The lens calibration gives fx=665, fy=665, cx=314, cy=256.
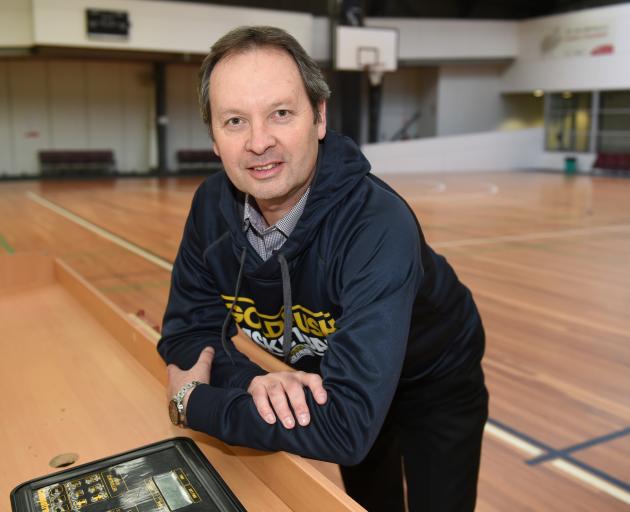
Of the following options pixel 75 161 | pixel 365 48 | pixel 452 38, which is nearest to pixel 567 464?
pixel 365 48

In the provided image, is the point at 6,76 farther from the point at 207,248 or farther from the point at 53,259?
the point at 207,248

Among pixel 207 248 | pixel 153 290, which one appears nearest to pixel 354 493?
pixel 207 248

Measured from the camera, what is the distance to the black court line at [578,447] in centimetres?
244

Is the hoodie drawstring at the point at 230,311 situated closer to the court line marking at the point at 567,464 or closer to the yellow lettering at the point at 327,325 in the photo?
the yellow lettering at the point at 327,325

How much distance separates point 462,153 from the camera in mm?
18750

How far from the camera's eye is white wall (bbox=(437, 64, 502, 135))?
1959 centimetres

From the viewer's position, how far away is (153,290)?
4926mm

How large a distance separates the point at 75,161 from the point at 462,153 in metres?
10.3

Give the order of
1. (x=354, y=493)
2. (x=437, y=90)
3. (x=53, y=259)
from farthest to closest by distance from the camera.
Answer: (x=437, y=90), (x=53, y=259), (x=354, y=493)

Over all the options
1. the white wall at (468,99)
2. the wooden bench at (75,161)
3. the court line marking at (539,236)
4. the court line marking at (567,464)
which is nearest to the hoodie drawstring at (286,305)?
the court line marking at (567,464)

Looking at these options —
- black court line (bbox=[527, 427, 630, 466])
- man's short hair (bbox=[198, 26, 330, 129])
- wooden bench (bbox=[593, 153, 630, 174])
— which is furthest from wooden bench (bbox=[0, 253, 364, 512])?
wooden bench (bbox=[593, 153, 630, 174])

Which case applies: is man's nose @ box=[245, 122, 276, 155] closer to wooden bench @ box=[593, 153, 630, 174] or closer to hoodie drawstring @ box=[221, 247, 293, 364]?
hoodie drawstring @ box=[221, 247, 293, 364]

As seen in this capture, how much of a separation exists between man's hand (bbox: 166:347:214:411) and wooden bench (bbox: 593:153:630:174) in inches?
691

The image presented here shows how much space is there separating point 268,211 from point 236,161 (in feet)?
0.50
